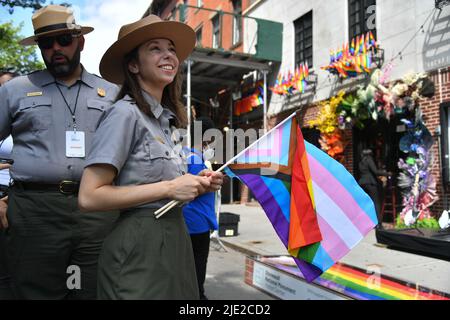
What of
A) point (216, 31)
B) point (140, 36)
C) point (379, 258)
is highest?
point (216, 31)

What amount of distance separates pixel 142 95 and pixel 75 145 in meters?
0.83

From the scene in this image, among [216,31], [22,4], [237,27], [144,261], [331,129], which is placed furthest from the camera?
[216,31]

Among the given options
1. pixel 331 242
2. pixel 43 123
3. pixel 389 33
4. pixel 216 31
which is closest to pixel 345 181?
pixel 331 242

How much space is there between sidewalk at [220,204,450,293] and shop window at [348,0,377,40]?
540cm

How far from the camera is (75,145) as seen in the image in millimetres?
2447

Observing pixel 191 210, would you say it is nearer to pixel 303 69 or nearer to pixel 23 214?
pixel 23 214

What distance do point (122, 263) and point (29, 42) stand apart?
176 centimetres

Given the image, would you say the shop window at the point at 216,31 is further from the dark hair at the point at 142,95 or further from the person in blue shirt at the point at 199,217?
the dark hair at the point at 142,95

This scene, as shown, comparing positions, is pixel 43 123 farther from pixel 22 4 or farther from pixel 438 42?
pixel 438 42

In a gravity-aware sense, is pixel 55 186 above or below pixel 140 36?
below

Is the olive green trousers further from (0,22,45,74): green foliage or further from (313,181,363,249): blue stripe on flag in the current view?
(0,22,45,74): green foliage

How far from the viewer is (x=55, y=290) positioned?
7.70 feet

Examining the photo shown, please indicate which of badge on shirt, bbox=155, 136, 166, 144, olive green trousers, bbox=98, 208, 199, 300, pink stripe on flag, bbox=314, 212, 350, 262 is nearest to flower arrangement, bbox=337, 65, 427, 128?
pink stripe on flag, bbox=314, 212, 350, 262

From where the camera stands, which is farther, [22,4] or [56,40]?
[22,4]
